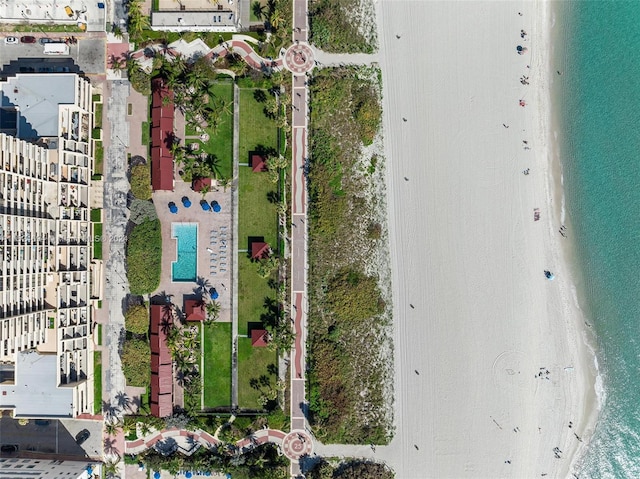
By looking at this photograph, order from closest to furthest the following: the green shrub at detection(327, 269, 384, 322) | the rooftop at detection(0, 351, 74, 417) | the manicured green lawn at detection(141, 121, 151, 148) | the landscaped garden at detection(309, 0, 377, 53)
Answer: the rooftop at detection(0, 351, 74, 417)
the green shrub at detection(327, 269, 384, 322)
the landscaped garden at detection(309, 0, 377, 53)
the manicured green lawn at detection(141, 121, 151, 148)

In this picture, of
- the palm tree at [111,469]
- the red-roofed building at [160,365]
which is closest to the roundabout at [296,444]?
the red-roofed building at [160,365]

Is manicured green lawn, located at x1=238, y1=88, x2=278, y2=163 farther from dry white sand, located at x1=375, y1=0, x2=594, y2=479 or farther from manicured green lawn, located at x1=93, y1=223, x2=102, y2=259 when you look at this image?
manicured green lawn, located at x1=93, y1=223, x2=102, y2=259

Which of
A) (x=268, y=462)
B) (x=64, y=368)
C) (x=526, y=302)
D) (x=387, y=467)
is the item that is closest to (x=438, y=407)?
(x=387, y=467)

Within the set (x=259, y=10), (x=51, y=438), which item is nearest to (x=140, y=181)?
(x=259, y=10)

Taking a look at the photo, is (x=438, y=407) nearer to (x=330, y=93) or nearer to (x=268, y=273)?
(x=268, y=273)

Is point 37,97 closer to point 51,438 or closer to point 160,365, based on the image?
point 160,365

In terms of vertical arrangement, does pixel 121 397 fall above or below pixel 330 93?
below

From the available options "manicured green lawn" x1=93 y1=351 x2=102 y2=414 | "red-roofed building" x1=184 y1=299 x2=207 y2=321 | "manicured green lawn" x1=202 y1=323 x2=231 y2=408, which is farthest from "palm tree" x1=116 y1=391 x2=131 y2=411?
"red-roofed building" x1=184 y1=299 x2=207 y2=321

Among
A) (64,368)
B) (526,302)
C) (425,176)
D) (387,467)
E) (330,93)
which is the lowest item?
(387,467)
